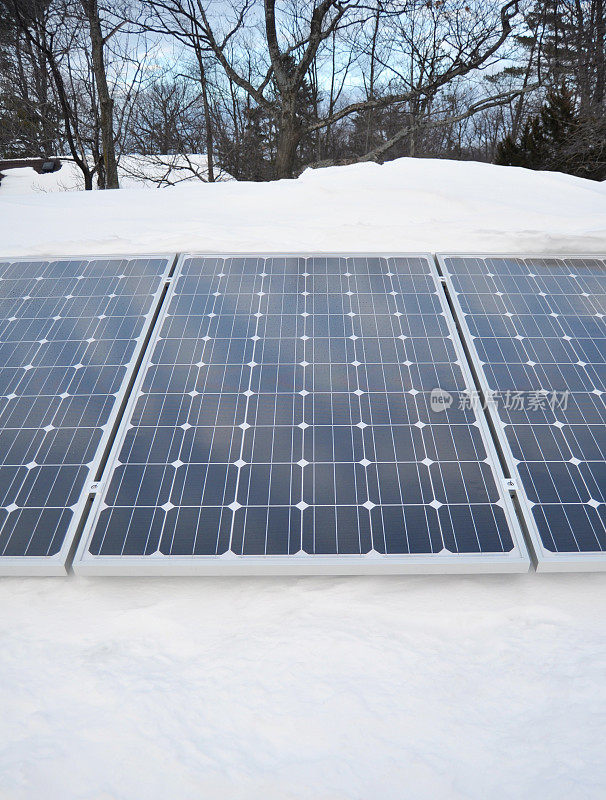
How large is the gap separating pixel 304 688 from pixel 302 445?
1.83 meters

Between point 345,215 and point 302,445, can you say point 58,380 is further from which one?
point 345,215

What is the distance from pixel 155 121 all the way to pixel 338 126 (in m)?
10.3

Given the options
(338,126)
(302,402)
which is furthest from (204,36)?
(302,402)

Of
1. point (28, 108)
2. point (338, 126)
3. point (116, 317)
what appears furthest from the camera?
point (338, 126)

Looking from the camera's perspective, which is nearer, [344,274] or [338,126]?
[344,274]

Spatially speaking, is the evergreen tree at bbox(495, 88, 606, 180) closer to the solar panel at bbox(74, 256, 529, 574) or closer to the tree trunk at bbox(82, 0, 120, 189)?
the tree trunk at bbox(82, 0, 120, 189)

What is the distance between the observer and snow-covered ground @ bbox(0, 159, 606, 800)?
313cm

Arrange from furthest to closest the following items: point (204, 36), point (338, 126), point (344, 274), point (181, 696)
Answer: point (338, 126) < point (204, 36) < point (344, 274) < point (181, 696)

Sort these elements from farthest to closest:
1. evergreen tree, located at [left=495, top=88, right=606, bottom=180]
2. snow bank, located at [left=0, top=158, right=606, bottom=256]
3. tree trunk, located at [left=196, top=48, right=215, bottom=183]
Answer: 1. tree trunk, located at [left=196, top=48, right=215, bottom=183]
2. evergreen tree, located at [left=495, top=88, right=606, bottom=180]
3. snow bank, located at [left=0, top=158, right=606, bottom=256]

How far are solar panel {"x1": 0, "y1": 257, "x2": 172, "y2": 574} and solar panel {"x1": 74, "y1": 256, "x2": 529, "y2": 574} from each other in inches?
9.4

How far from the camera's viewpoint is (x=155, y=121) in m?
27.6

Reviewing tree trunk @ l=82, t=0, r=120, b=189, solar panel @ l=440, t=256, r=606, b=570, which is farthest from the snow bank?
tree trunk @ l=82, t=0, r=120, b=189

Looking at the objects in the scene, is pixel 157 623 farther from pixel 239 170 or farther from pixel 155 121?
pixel 155 121

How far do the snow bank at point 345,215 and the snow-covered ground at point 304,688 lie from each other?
4.52 m
